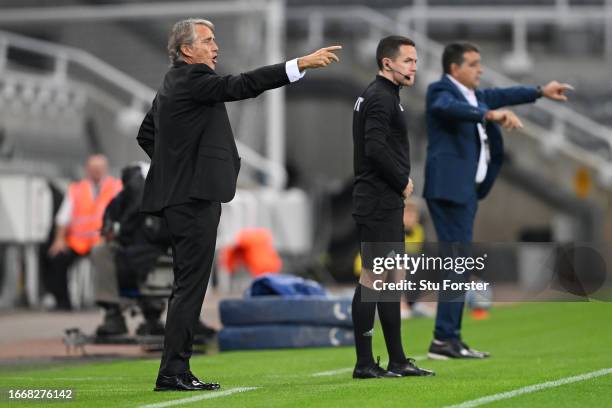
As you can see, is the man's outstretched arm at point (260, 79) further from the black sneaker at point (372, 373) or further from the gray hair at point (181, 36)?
the black sneaker at point (372, 373)

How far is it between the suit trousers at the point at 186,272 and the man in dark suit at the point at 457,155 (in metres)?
2.48

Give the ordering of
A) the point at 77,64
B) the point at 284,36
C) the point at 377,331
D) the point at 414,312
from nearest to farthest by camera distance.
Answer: the point at 377,331, the point at 414,312, the point at 77,64, the point at 284,36

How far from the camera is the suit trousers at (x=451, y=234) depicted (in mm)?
10398

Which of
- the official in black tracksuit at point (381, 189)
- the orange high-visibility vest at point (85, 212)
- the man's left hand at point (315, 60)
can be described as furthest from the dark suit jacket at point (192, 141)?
the orange high-visibility vest at point (85, 212)

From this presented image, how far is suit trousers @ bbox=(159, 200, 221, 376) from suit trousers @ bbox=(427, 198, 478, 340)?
94.8 inches

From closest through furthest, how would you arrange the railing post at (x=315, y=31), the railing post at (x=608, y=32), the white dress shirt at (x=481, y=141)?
the white dress shirt at (x=481, y=141) < the railing post at (x=315, y=31) < the railing post at (x=608, y=32)

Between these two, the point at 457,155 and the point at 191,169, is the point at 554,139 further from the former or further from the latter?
the point at 191,169

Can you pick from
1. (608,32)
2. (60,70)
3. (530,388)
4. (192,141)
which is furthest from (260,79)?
(608,32)

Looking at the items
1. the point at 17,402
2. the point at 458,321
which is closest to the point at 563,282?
the point at 458,321

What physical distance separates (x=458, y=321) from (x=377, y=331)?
138 inches

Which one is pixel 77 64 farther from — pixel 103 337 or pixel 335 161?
pixel 103 337

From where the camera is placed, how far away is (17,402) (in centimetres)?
816

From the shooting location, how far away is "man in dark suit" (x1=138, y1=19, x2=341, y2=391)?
27.2 ft

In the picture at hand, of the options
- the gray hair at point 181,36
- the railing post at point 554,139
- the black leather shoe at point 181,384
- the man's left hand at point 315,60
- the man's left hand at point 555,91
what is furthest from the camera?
the railing post at point 554,139
